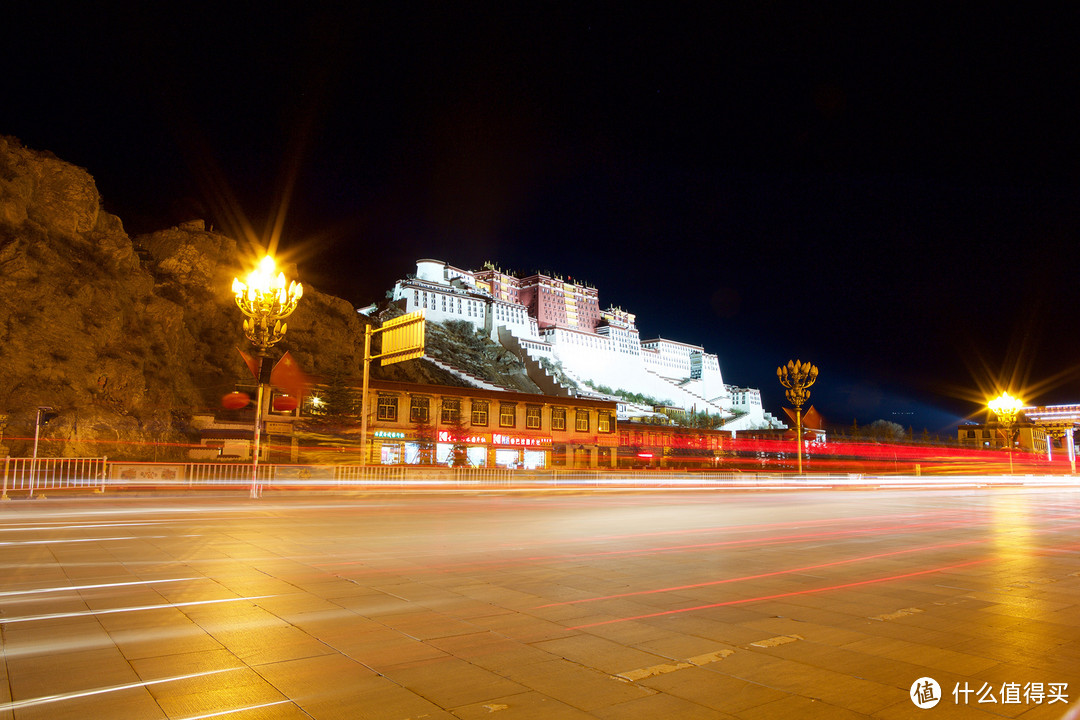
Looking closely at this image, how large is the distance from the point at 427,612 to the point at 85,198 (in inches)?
2377

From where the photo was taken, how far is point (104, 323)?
4591 centimetres

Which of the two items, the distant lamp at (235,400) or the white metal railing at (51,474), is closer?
the white metal railing at (51,474)

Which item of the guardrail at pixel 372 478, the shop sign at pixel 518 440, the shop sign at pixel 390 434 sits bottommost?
the guardrail at pixel 372 478

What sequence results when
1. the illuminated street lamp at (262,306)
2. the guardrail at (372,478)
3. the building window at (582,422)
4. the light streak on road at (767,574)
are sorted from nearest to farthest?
the light streak on road at (767,574) < the illuminated street lamp at (262,306) < the guardrail at (372,478) < the building window at (582,422)

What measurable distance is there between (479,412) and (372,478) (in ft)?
73.1

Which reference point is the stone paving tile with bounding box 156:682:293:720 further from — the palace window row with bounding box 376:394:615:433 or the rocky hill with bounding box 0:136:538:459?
the palace window row with bounding box 376:394:615:433

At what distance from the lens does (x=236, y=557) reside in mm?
8008

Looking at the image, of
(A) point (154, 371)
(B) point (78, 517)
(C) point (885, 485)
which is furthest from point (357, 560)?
(A) point (154, 371)

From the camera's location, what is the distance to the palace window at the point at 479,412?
1861 inches

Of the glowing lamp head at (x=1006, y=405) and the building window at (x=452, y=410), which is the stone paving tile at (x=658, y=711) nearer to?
the building window at (x=452, y=410)

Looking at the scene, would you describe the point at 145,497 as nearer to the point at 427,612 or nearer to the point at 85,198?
the point at 427,612

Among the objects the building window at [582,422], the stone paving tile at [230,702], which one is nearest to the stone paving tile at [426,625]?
the stone paving tile at [230,702]

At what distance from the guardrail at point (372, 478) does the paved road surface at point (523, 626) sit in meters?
10.9

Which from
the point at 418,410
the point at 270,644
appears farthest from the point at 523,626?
the point at 418,410
